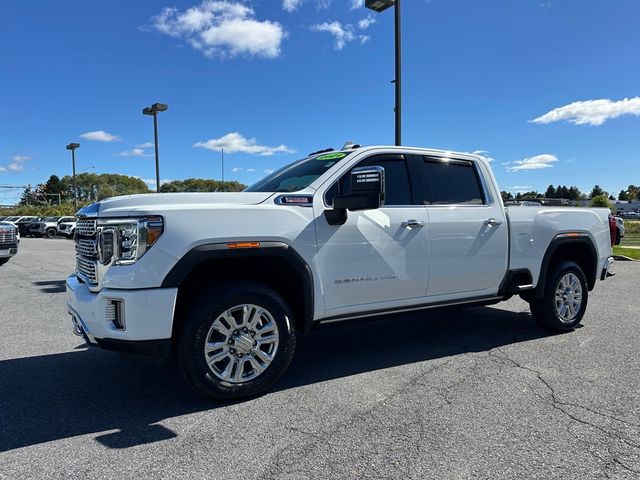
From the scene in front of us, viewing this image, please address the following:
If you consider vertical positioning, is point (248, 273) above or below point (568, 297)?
above

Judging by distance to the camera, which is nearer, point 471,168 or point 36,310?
point 471,168

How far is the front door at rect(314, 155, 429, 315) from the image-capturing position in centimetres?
407

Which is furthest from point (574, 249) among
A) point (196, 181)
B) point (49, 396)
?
point (196, 181)

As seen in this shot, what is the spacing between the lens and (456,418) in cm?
341

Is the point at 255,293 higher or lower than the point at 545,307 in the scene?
higher

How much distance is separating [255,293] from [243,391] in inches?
28.9

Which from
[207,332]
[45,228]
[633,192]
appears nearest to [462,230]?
[207,332]

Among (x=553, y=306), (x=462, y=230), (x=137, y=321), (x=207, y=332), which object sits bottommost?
(x=553, y=306)

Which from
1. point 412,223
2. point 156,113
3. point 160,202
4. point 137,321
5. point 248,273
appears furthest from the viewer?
A: point 156,113

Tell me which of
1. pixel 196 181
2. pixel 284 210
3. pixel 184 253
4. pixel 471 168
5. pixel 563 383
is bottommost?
pixel 563 383

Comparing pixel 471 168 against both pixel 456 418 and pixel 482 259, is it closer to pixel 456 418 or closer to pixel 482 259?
pixel 482 259

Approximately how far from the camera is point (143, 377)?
14.2ft

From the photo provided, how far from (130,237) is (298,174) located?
5.79 feet

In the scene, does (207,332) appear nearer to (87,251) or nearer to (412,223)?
(87,251)
